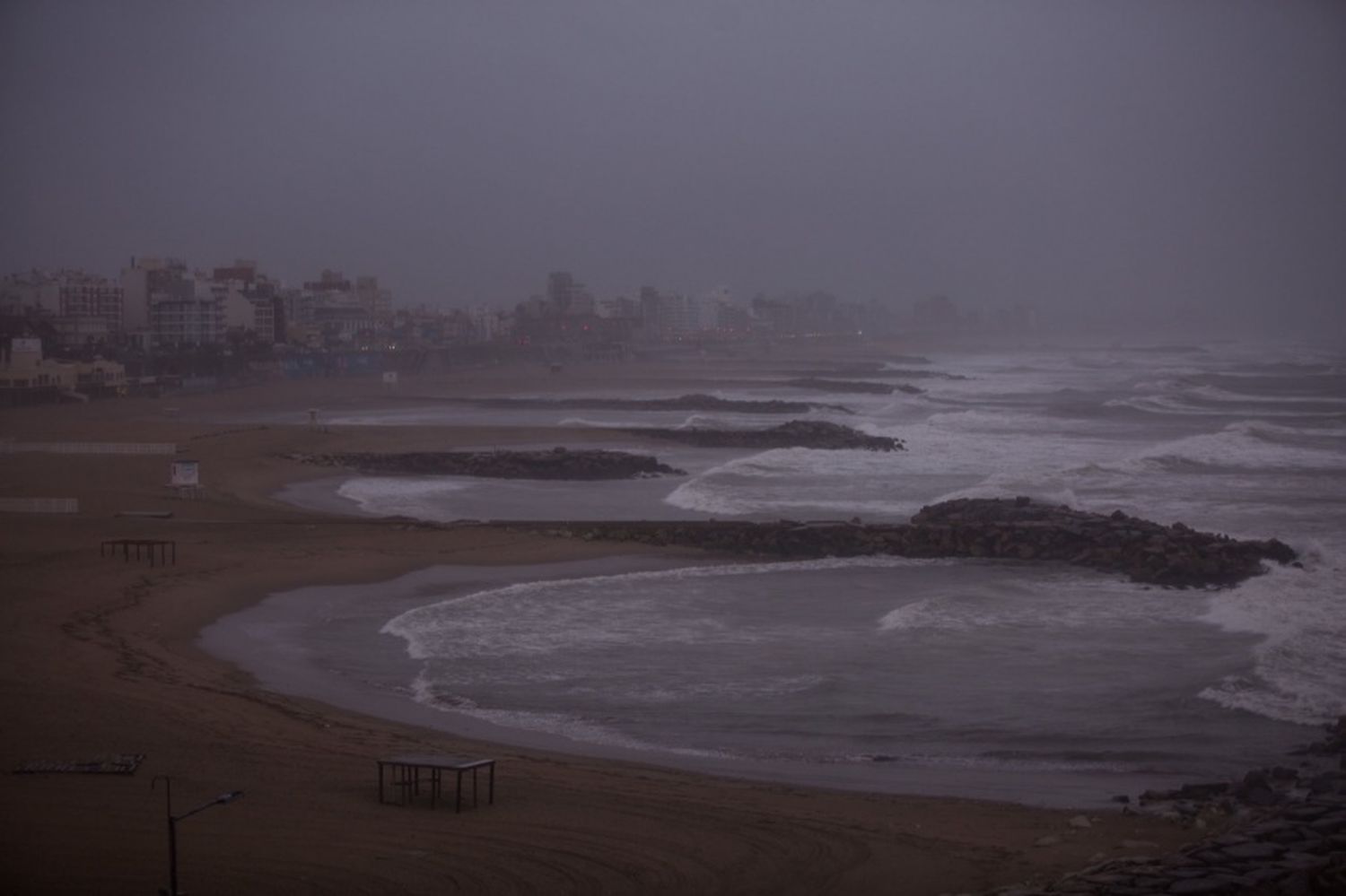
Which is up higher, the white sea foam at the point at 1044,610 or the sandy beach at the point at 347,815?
the sandy beach at the point at 347,815

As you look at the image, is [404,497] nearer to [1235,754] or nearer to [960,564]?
[960,564]

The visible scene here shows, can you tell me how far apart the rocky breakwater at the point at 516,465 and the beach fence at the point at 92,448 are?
2.47 m

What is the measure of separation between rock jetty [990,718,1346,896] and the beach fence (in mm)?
22551

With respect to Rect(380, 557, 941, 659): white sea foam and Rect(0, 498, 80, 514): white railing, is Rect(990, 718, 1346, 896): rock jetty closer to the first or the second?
Rect(380, 557, 941, 659): white sea foam

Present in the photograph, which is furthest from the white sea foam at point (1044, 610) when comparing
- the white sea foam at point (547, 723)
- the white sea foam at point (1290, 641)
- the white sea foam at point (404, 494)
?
the white sea foam at point (404, 494)

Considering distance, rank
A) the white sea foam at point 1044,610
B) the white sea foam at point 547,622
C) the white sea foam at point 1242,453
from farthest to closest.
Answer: the white sea foam at point 1242,453
the white sea foam at point 1044,610
the white sea foam at point 547,622

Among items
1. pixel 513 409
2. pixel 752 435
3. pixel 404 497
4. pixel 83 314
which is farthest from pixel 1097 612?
pixel 83 314

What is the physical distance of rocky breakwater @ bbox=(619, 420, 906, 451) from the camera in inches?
1213

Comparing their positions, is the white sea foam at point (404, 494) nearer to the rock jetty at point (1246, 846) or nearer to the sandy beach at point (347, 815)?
the sandy beach at point (347, 815)

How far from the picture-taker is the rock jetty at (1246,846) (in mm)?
5789

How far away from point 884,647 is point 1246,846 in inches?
221

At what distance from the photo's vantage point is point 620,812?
7094mm

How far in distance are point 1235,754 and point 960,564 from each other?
768 cm

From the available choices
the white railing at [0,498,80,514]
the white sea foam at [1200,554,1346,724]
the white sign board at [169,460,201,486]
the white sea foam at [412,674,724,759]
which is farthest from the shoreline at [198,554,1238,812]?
the white sign board at [169,460,201,486]
